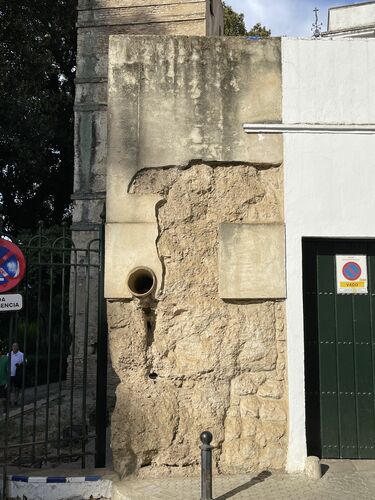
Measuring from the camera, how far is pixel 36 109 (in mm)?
21797

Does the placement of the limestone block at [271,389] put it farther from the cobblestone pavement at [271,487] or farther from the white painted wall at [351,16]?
the white painted wall at [351,16]

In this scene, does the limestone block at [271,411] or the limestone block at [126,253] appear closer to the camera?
the limestone block at [271,411]

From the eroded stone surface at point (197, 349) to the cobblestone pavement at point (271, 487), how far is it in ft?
0.78

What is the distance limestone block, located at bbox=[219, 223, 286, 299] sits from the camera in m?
5.91

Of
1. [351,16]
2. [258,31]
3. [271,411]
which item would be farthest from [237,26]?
[271,411]

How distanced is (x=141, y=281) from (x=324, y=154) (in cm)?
256

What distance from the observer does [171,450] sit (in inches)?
224

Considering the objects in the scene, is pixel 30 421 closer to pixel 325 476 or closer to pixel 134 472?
pixel 134 472

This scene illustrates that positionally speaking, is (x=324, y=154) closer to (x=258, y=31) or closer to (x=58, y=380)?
(x=58, y=380)

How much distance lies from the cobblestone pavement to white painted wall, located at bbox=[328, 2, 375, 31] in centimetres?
1937

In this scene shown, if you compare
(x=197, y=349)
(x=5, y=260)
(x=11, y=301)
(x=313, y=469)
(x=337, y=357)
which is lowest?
(x=313, y=469)

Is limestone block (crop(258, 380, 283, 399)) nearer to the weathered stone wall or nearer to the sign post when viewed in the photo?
the weathered stone wall

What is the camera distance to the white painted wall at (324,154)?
600cm

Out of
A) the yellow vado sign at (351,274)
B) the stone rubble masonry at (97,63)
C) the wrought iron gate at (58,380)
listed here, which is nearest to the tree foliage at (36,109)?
the stone rubble masonry at (97,63)
